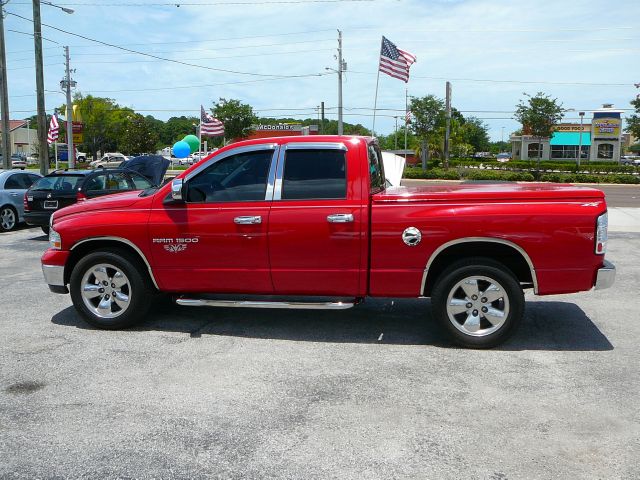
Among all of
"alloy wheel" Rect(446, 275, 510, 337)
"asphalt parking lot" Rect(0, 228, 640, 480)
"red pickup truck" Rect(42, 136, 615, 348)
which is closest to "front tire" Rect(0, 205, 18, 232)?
"asphalt parking lot" Rect(0, 228, 640, 480)

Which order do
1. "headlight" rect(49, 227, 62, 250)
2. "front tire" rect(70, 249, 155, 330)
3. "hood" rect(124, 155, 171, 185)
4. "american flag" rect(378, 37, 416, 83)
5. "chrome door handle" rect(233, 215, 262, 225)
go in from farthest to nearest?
"american flag" rect(378, 37, 416, 83), "hood" rect(124, 155, 171, 185), "headlight" rect(49, 227, 62, 250), "front tire" rect(70, 249, 155, 330), "chrome door handle" rect(233, 215, 262, 225)

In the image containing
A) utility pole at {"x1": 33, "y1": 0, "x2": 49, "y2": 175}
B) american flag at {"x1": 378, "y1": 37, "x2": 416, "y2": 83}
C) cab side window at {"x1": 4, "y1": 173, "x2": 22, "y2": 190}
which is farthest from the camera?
american flag at {"x1": 378, "y1": 37, "x2": 416, "y2": 83}

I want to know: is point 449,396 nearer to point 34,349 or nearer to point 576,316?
point 576,316

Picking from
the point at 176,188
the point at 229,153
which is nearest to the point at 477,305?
the point at 229,153

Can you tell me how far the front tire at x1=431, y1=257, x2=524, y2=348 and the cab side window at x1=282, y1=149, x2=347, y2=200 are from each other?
4.24 ft

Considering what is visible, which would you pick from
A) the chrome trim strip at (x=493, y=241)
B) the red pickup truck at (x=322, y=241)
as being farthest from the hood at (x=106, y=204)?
the chrome trim strip at (x=493, y=241)

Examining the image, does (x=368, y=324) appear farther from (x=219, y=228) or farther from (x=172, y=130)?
(x=172, y=130)

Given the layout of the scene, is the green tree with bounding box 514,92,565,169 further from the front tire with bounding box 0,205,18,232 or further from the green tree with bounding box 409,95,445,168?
the front tire with bounding box 0,205,18,232

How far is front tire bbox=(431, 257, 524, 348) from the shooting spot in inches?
214

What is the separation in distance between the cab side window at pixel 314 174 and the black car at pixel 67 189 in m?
7.97

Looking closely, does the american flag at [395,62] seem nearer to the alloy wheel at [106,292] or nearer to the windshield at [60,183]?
the windshield at [60,183]

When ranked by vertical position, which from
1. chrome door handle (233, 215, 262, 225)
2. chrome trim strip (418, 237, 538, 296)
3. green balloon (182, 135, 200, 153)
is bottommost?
chrome trim strip (418, 237, 538, 296)

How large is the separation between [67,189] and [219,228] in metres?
8.62

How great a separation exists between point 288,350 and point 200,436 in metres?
1.79
